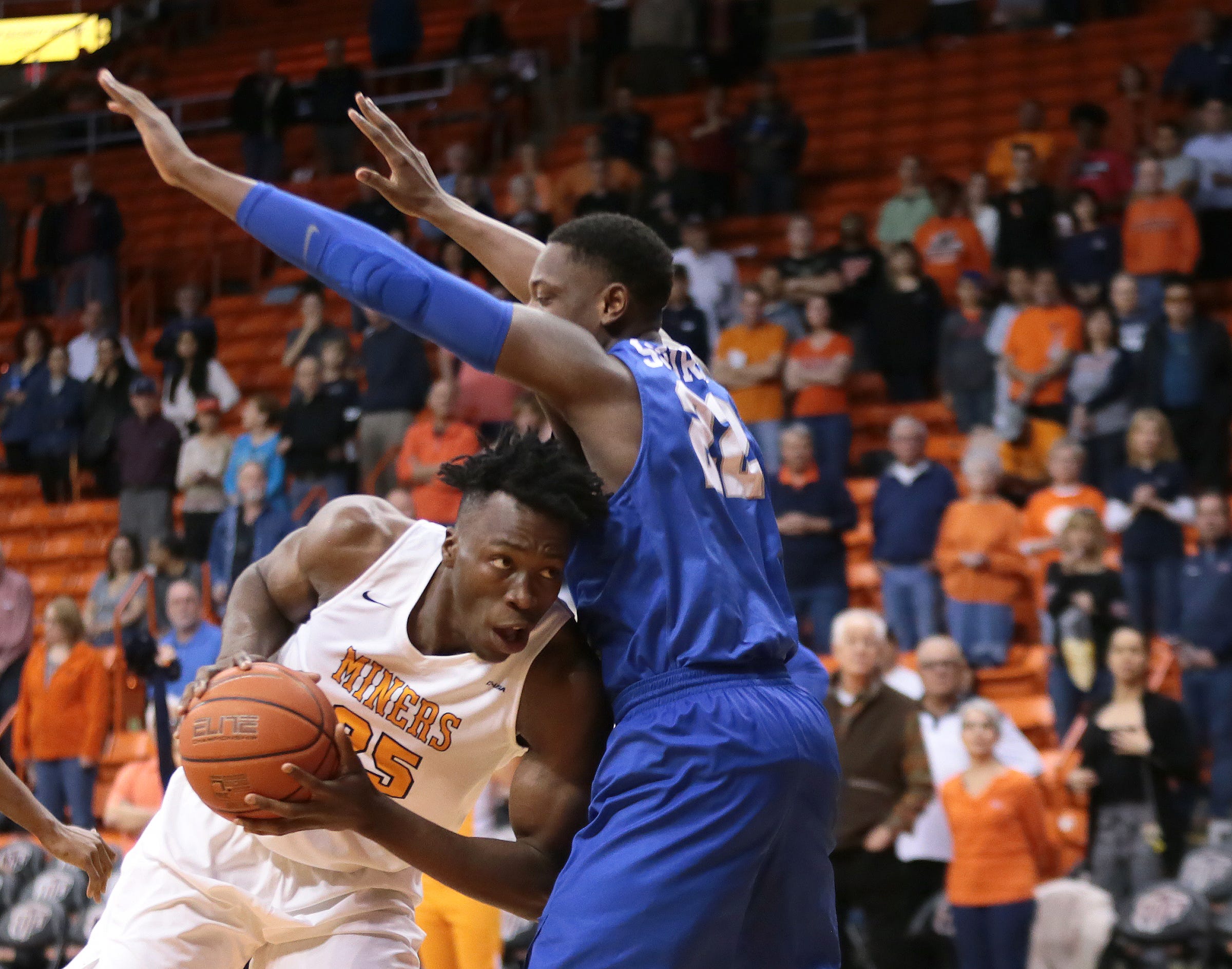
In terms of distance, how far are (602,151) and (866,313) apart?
2.91 metres

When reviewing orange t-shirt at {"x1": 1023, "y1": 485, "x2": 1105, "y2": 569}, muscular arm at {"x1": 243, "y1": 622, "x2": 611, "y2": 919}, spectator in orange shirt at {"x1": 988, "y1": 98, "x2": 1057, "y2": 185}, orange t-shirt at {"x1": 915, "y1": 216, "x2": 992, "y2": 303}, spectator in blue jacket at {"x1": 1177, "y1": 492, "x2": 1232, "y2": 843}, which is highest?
spectator in orange shirt at {"x1": 988, "y1": 98, "x2": 1057, "y2": 185}

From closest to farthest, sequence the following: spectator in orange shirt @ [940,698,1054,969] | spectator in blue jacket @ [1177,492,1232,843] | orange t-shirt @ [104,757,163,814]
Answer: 1. spectator in orange shirt @ [940,698,1054,969]
2. spectator in blue jacket @ [1177,492,1232,843]
3. orange t-shirt @ [104,757,163,814]

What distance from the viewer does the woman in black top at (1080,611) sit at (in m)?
7.66

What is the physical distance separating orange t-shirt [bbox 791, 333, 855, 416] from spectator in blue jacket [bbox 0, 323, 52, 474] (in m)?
6.03

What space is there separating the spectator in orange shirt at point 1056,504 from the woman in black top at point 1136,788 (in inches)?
57.7

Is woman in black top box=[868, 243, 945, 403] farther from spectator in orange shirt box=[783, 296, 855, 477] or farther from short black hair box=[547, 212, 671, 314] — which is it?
short black hair box=[547, 212, 671, 314]

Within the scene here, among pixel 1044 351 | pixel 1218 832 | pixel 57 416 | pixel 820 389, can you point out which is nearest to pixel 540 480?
pixel 1218 832

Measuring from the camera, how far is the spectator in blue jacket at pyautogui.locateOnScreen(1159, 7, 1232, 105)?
10.5m

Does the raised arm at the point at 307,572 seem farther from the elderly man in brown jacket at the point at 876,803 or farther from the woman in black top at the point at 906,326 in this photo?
the woman in black top at the point at 906,326

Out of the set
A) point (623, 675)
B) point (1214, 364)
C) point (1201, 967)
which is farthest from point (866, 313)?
point (623, 675)

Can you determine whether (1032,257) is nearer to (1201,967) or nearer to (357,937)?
(1201,967)

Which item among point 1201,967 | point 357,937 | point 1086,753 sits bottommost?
point 1201,967

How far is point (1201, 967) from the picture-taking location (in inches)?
242

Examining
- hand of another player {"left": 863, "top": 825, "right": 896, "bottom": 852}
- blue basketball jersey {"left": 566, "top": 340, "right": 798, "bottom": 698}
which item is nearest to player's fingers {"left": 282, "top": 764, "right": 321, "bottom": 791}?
blue basketball jersey {"left": 566, "top": 340, "right": 798, "bottom": 698}
